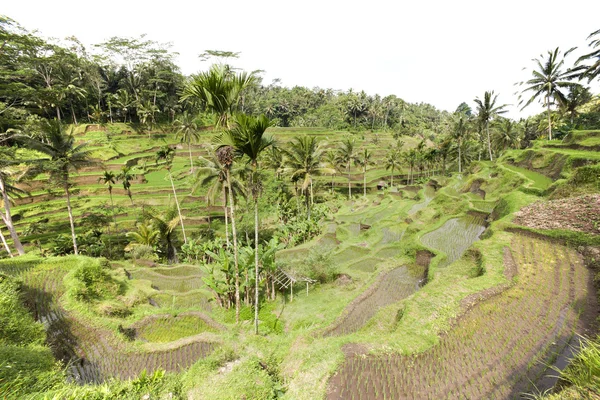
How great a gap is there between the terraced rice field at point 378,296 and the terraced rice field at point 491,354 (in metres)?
4.24

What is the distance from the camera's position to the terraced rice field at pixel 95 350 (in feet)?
32.6

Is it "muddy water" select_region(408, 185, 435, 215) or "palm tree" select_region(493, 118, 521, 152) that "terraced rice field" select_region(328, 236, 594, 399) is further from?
"palm tree" select_region(493, 118, 521, 152)

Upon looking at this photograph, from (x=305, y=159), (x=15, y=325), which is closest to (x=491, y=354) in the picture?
(x=15, y=325)

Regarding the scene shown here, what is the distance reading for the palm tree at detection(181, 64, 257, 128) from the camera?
8.20 m

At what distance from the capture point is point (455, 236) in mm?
22328

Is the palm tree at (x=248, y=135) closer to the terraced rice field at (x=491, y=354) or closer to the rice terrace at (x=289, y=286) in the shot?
the rice terrace at (x=289, y=286)

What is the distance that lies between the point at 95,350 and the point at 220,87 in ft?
38.4

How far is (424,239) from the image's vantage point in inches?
854

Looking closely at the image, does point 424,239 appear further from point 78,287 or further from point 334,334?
point 78,287

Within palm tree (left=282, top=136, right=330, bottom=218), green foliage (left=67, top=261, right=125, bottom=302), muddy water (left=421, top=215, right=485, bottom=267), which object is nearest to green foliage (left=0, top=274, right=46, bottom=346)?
green foliage (left=67, top=261, right=125, bottom=302)

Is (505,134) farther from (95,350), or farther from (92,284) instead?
(95,350)

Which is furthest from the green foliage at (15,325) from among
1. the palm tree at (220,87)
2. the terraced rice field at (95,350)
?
the palm tree at (220,87)

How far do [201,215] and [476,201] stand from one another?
110 feet

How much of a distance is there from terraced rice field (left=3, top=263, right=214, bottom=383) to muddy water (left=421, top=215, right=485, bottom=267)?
1611cm
